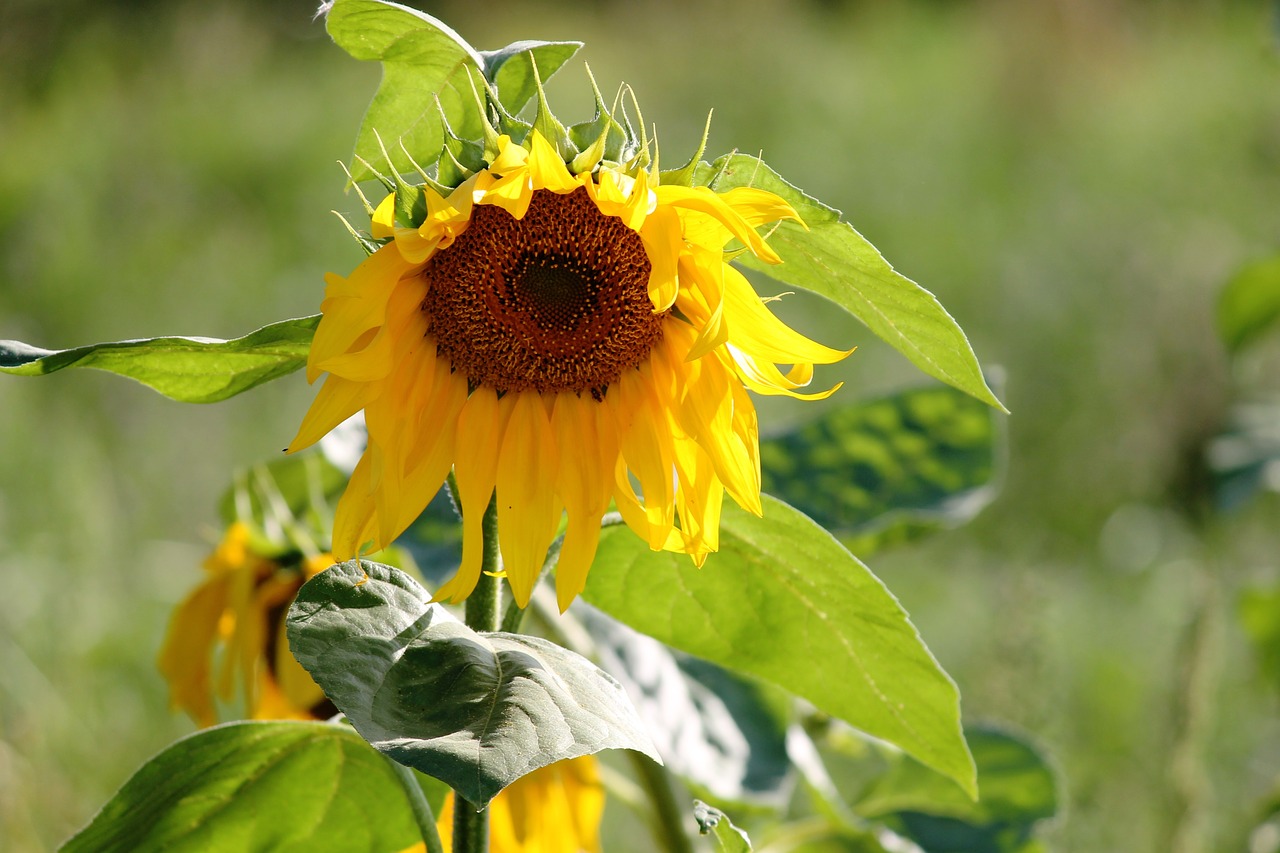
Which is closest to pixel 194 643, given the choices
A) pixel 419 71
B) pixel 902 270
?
pixel 419 71

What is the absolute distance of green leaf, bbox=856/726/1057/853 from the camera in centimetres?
91

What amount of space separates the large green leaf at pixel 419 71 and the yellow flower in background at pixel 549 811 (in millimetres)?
336

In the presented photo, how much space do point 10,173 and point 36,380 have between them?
1385 mm

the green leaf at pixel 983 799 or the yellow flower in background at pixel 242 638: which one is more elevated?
the yellow flower in background at pixel 242 638

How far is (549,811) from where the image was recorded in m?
0.73

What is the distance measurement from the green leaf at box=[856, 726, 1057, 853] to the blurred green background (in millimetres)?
277

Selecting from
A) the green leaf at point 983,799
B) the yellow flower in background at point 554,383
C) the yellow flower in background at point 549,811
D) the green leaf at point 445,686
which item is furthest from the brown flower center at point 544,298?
the green leaf at point 983,799

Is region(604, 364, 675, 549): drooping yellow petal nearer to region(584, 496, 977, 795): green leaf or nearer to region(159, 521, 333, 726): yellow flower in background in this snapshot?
region(584, 496, 977, 795): green leaf

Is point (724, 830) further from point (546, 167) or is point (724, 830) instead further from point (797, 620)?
point (546, 167)

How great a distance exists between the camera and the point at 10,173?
14.6 ft

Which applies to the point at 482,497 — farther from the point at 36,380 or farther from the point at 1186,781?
the point at 36,380

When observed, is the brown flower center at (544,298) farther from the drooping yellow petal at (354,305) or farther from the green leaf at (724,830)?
the green leaf at (724,830)

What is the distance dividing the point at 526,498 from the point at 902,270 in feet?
11.7

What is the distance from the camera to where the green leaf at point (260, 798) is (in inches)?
21.4
